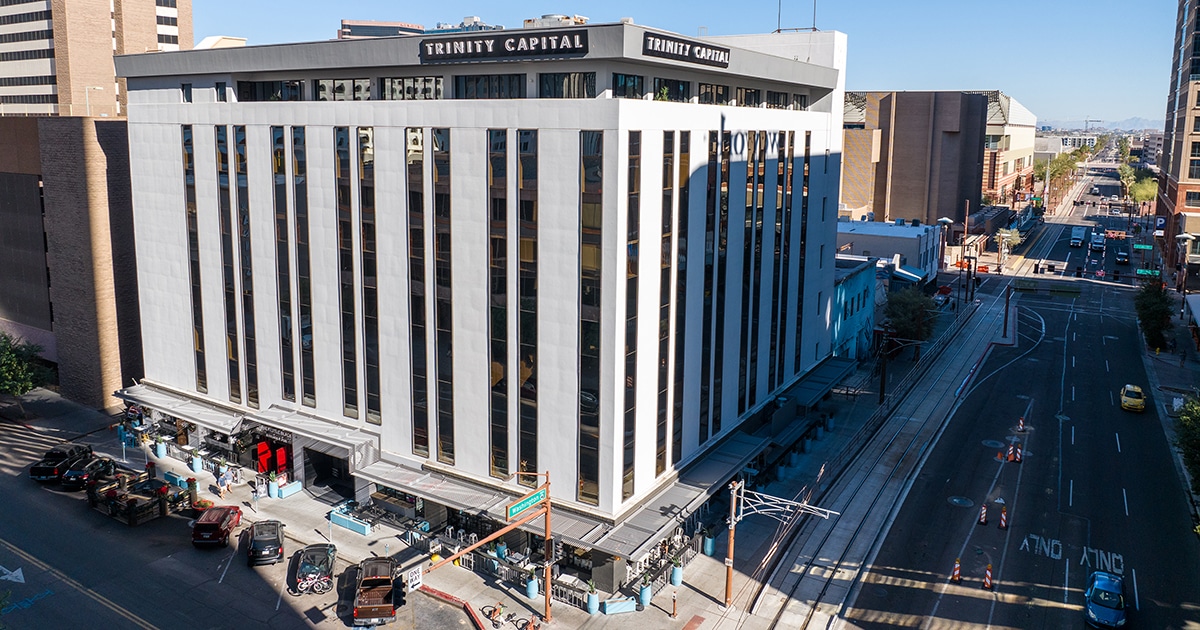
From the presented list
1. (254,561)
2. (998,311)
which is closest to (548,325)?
(254,561)

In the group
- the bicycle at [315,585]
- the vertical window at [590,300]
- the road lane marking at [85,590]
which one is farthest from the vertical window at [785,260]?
the road lane marking at [85,590]

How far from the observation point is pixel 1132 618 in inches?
1476

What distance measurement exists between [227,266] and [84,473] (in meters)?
14.0

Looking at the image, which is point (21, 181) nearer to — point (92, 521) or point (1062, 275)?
point (92, 521)

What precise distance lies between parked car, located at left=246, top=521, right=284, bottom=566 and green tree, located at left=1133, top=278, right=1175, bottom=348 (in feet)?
263

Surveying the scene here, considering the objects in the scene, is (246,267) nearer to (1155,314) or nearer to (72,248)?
(72,248)

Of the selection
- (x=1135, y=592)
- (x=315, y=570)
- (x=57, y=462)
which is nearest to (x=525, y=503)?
(x=315, y=570)

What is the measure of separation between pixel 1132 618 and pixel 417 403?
111 ft

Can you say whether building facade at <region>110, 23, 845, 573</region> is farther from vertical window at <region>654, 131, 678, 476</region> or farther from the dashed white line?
the dashed white line

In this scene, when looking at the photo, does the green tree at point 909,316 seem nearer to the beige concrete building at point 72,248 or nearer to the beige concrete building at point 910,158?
the beige concrete building at point 910,158

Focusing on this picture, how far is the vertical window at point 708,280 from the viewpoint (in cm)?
4331

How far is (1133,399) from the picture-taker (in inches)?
2586

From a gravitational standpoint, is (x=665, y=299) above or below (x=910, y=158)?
below

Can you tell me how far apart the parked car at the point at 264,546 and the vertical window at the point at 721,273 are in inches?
899
